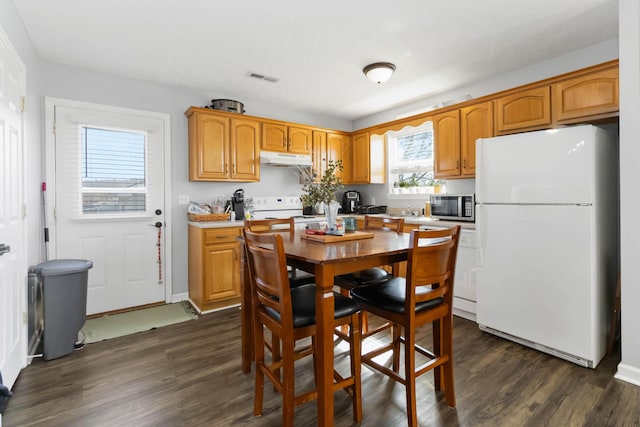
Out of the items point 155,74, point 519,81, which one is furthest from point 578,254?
point 155,74

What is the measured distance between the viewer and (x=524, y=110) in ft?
10.00

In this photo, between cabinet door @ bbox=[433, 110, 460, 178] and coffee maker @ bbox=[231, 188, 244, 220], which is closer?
cabinet door @ bbox=[433, 110, 460, 178]

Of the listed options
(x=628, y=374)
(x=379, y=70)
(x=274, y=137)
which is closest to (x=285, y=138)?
(x=274, y=137)

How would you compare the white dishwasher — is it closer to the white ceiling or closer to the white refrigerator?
the white refrigerator

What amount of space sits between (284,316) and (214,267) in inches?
83.8

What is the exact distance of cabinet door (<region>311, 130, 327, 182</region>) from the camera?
15.4 ft

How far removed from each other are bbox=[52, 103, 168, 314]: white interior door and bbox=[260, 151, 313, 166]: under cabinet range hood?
117cm

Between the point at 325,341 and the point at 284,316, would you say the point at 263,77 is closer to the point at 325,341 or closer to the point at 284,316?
the point at 284,316

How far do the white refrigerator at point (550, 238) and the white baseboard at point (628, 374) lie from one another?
0.46 ft

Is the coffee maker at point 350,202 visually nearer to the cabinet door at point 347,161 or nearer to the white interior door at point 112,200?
the cabinet door at point 347,161

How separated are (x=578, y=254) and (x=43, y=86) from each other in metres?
4.73

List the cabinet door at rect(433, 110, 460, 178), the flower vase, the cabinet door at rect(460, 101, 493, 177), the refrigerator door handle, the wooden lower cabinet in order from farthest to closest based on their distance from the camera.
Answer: the cabinet door at rect(433, 110, 460, 178) → the wooden lower cabinet → the cabinet door at rect(460, 101, 493, 177) → the refrigerator door handle → the flower vase

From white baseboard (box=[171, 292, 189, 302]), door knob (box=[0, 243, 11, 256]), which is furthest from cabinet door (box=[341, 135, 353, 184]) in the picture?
door knob (box=[0, 243, 11, 256])

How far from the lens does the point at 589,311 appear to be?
7.56ft
